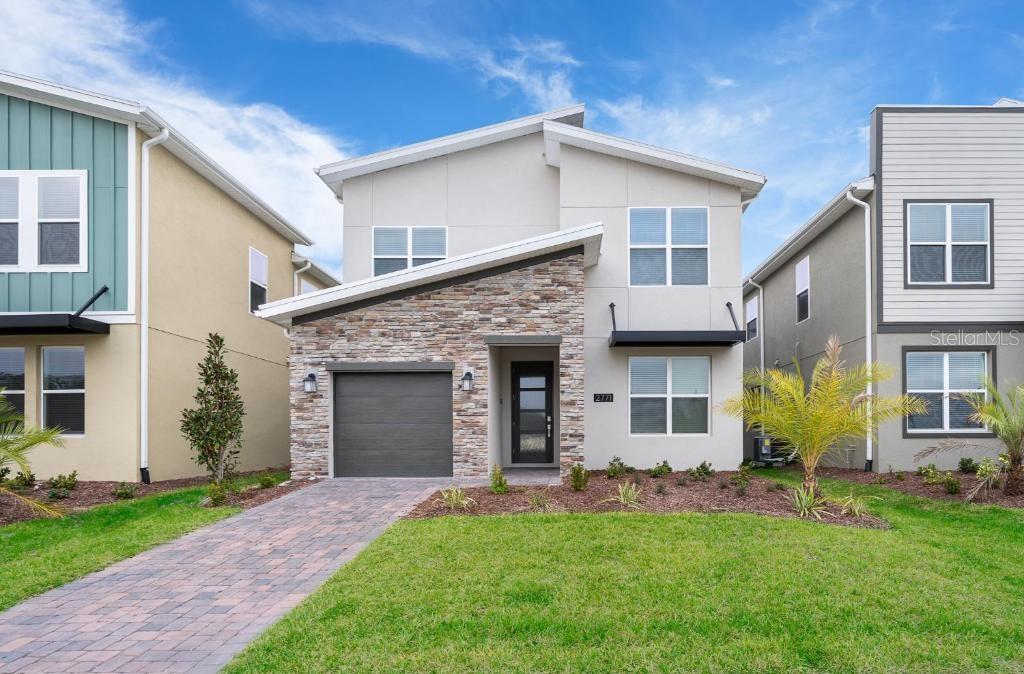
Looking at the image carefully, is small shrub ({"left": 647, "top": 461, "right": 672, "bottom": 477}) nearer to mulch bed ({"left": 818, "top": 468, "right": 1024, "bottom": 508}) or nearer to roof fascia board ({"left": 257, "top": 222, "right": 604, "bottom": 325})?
mulch bed ({"left": 818, "top": 468, "right": 1024, "bottom": 508})

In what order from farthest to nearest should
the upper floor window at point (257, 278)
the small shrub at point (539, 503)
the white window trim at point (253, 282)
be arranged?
the upper floor window at point (257, 278)
the white window trim at point (253, 282)
the small shrub at point (539, 503)

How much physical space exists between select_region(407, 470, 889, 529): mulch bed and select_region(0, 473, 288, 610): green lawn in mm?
3146

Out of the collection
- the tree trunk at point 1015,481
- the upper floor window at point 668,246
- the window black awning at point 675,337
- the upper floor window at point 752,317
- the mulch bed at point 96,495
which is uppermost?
the upper floor window at point 668,246

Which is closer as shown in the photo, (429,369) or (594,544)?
(594,544)

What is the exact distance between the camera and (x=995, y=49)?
16328 mm

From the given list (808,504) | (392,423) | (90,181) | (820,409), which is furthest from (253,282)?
(808,504)

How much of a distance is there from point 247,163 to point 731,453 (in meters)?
20.0

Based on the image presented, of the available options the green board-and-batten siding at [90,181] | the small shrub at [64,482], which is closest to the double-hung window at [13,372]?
the green board-and-batten siding at [90,181]

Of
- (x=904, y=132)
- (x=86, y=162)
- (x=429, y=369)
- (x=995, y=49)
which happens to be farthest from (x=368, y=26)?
(x=995, y=49)

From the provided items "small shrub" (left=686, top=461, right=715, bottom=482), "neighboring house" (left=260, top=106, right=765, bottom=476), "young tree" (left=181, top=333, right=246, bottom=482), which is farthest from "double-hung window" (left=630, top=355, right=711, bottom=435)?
"young tree" (left=181, top=333, right=246, bottom=482)

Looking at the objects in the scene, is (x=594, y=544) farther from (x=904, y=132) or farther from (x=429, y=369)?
(x=904, y=132)

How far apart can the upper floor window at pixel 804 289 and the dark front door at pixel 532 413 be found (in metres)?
7.84

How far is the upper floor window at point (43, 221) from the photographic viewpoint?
37.9ft

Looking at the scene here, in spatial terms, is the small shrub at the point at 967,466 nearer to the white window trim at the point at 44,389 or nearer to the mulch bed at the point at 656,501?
the mulch bed at the point at 656,501
